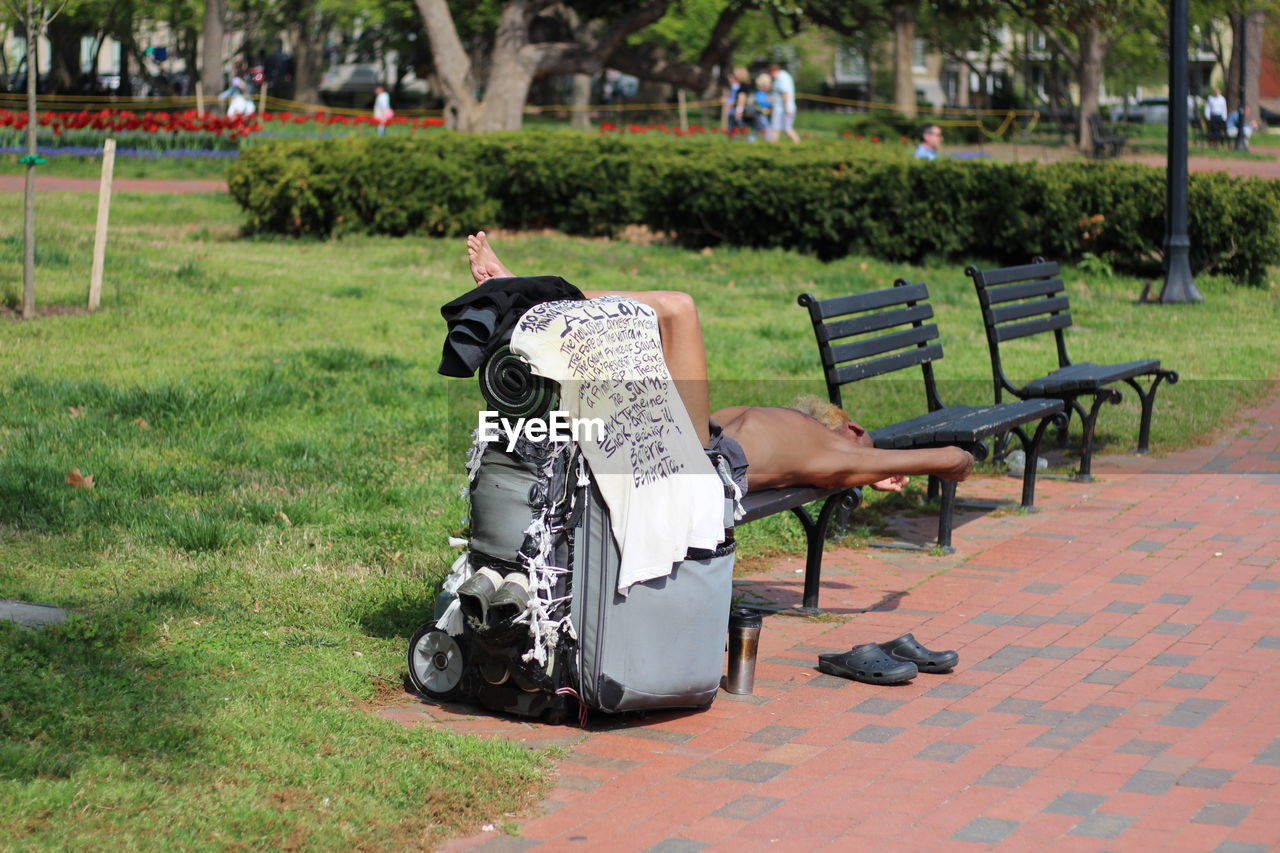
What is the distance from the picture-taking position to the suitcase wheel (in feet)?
14.9

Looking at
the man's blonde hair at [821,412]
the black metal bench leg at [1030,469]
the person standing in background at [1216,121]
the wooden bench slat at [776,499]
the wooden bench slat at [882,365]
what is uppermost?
the person standing in background at [1216,121]

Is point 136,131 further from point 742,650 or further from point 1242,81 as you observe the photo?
point 1242,81

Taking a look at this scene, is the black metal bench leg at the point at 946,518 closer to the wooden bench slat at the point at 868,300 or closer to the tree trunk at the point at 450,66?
the wooden bench slat at the point at 868,300

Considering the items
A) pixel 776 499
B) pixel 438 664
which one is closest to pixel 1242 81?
pixel 776 499

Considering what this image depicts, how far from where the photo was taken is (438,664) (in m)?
4.57

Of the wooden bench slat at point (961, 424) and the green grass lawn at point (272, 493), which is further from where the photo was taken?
the wooden bench slat at point (961, 424)

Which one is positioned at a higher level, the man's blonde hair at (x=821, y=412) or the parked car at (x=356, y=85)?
the parked car at (x=356, y=85)

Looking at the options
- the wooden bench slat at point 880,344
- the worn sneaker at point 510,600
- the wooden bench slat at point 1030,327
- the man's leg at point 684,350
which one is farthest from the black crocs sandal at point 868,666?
the wooden bench slat at point 1030,327

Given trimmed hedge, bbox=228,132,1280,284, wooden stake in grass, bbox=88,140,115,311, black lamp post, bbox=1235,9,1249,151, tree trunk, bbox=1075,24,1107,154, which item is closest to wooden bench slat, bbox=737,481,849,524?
wooden stake in grass, bbox=88,140,115,311

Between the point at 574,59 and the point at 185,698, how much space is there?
2350 centimetres

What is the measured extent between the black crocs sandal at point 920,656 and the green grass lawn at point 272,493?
4.67ft

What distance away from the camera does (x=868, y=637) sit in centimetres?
537

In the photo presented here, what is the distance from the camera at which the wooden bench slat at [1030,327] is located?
8.05 meters

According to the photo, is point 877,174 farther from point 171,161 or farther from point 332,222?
point 171,161
